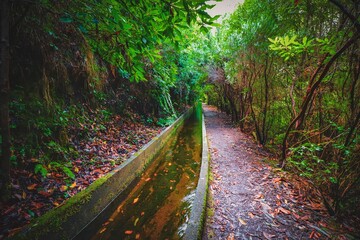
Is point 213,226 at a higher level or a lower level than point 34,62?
lower

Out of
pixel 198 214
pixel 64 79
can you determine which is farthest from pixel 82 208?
pixel 64 79

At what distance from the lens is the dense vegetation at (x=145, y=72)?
7.93 ft

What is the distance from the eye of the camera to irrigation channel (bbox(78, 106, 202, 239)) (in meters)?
3.07

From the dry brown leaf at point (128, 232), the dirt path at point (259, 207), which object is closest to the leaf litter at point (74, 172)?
the dry brown leaf at point (128, 232)

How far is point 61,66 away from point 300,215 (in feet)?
20.4

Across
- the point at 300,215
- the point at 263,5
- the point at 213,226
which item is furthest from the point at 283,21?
the point at 213,226

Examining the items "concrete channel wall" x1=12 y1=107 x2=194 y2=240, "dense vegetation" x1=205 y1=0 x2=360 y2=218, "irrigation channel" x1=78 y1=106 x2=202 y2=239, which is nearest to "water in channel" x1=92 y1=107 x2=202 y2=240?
"irrigation channel" x1=78 y1=106 x2=202 y2=239

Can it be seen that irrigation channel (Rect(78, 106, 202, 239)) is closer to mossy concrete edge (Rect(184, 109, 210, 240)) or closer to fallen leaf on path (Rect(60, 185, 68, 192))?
mossy concrete edge (Rect(184, 109, 210, 240))

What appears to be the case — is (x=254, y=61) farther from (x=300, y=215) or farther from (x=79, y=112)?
(x=79, y=112)

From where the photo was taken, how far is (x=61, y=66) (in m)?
4.47

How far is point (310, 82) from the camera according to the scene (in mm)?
3686

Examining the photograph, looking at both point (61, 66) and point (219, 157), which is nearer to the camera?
point (61, 66)

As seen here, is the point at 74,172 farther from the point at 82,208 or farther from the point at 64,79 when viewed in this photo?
the point at 64,79

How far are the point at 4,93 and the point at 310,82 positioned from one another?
5377 millimetres
